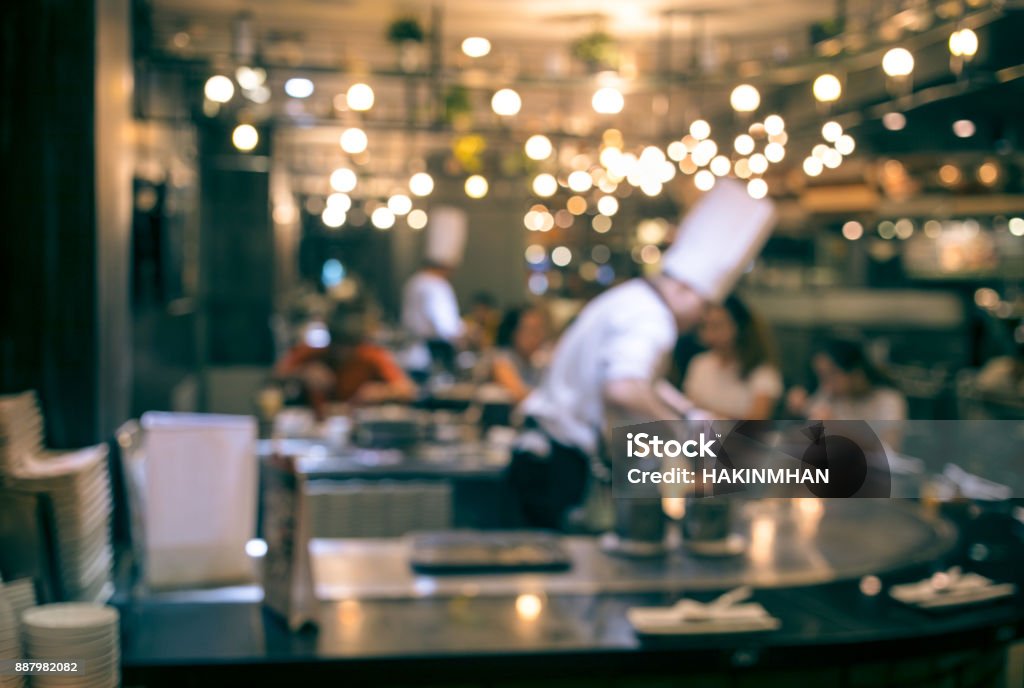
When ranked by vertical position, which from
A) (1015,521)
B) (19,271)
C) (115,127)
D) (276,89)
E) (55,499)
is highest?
(276,89)

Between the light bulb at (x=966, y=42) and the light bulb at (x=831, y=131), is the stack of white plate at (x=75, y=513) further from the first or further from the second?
the light bulb at (x=831, y=131)

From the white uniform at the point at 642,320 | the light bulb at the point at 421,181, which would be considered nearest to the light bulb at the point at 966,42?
the white uniform at the point at 642,320

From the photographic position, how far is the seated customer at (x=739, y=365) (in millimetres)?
5570

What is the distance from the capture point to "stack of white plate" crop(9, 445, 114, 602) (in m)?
2.22

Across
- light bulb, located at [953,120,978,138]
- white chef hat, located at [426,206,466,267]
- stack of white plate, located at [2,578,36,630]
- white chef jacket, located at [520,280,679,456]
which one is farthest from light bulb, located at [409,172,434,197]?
stack of white plate, located at [2,578,36,630]

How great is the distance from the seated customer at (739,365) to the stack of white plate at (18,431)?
12.3 ft

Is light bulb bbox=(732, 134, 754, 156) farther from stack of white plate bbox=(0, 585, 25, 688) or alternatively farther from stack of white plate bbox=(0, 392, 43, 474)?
stack of white plate bbox=(0, 585, 25, 688)

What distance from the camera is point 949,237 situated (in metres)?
9.70

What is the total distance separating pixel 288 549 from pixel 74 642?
22.1 inches

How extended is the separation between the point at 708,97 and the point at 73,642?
11039 millimetres

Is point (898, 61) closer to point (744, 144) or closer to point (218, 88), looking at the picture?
point (744, 144)

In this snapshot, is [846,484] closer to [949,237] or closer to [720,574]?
[720,574]

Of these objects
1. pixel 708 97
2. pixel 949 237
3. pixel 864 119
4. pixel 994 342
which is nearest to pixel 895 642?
pixel 864 119

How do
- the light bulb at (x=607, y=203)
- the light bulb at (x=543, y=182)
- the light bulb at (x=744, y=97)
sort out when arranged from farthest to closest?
the light bulb at (x=607, y=203)
the light bulb at (x=543, y=182)
the light bulb at (x=744, y=97)
